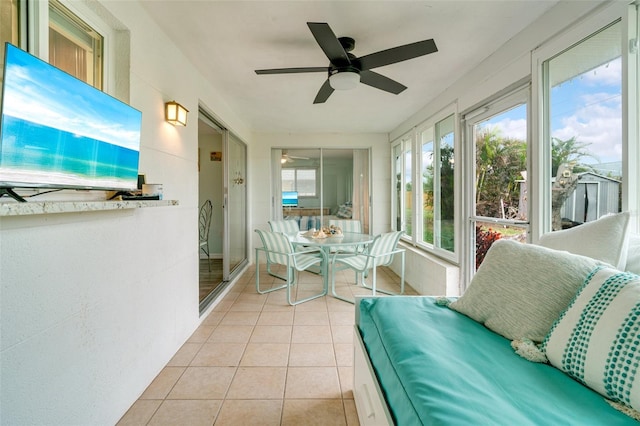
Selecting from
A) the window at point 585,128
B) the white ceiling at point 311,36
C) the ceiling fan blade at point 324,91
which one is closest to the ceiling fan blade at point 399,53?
the white ceiling at point 311,36

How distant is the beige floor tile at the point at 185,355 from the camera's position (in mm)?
2074

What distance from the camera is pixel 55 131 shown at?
1032mm

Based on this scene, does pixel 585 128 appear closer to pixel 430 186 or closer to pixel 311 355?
pixel 430 186

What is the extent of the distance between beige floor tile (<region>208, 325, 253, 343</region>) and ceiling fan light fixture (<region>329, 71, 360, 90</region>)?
224 centimetres

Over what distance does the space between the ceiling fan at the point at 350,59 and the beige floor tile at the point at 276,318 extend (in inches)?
86.6

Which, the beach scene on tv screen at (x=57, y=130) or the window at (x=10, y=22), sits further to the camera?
the window at (x=10, y=22)

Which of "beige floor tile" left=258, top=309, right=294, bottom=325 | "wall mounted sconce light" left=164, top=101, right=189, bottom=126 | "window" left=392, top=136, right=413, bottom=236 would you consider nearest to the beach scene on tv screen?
"wall mounted sconce light" left=164, top=101, right=189, bottom=126

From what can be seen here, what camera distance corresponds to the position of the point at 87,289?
4.32 feet

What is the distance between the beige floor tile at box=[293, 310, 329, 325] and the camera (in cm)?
277

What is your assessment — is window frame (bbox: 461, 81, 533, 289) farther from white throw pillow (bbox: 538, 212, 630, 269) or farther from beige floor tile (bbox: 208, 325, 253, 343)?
beige floor tile (bbox: 208, 325, 253, 343)

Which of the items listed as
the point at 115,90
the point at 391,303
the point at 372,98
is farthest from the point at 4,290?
the point at 372,98

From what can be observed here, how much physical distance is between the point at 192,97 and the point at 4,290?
2101mm

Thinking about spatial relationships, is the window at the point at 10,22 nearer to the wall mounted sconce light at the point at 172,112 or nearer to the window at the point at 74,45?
the window at the point at 74,45

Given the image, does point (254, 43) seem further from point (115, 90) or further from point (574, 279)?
point (574, 279)
